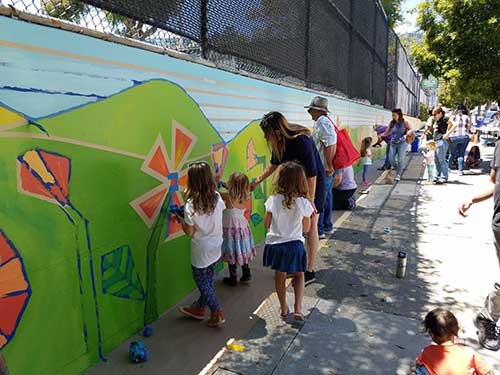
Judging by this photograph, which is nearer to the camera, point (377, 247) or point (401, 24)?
point (377, 247)

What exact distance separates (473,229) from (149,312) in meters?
5.06

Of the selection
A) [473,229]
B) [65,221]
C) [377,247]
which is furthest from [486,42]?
[65,221]

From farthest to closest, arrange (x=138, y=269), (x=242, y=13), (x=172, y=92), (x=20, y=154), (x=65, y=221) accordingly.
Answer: (x=242, y=13) → (x=172, y=92) → (x=138, y=269) → (x=65, y=221) → (x=20, y=154)

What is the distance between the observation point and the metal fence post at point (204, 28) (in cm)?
413

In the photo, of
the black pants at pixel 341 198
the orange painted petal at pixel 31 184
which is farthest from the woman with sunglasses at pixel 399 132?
the orange painted petal at pixel 31 184

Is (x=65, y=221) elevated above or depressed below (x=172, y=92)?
below

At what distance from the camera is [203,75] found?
3.86m

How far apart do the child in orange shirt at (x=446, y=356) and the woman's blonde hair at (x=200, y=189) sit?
66.5 inches

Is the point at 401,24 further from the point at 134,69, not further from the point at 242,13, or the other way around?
the point at 134,69

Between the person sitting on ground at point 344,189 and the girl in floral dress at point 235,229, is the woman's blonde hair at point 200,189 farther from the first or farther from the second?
the person sitting on ground at point 344,189

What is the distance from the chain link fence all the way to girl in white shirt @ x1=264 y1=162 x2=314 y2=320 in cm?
155

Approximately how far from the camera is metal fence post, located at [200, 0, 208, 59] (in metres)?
4.13

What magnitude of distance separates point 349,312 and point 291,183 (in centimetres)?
134

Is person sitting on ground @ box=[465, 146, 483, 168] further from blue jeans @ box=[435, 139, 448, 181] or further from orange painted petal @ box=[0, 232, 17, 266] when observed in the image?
orange painted petal @ box=[0, 232, 17, 266]
